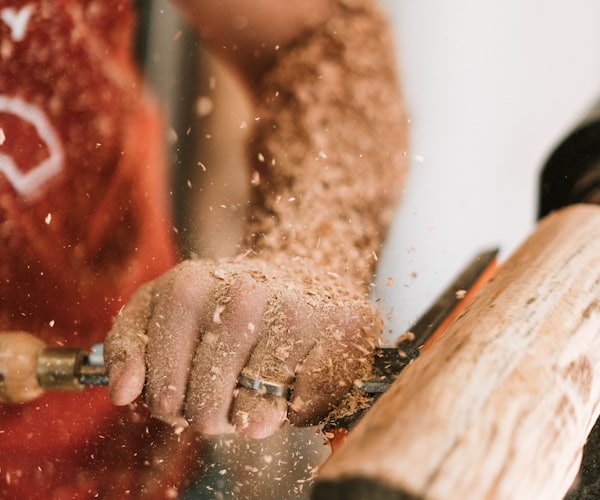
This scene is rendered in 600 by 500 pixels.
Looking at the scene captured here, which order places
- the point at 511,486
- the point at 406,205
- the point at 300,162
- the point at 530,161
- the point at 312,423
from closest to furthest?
the point at 511,486, the point at 312,423, the point at 300,162, the point at 406,205, the point at 530,161

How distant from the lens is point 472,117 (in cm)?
111

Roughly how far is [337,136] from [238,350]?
1.81ft

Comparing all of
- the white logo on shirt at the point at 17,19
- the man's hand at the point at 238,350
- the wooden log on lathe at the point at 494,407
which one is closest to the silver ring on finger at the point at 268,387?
the man's hand at the point at 238,350

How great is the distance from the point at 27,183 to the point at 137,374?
Result: 1.26 feet

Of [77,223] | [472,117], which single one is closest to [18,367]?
[77,223]

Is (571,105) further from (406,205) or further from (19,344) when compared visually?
(19,344)

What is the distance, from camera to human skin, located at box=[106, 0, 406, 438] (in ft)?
1.80

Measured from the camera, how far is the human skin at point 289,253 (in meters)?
0.55

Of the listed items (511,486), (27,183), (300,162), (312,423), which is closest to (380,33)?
(300,162)

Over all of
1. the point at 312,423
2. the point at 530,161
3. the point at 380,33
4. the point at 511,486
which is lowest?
the point at 312,423

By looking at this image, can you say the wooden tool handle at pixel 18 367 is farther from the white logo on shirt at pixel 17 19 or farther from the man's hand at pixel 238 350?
the white logo on shirt at pixel 17 19

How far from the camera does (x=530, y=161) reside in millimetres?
1201

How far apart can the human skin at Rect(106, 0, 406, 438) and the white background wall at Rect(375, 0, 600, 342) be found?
0.05 metres

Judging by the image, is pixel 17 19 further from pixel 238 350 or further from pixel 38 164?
pixel 238 350
